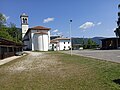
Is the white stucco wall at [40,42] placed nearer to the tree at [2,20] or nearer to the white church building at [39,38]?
the white church building at [39,38]

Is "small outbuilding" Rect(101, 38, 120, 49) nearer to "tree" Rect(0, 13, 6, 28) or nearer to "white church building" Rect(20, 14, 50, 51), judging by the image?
"white church building" Rect(20, 14, 50, 51)

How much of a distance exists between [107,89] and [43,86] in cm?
275

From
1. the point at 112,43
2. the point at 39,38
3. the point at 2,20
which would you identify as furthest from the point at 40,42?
the point at 112,43

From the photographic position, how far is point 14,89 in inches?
328

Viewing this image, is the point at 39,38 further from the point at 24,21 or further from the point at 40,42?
the point at 24,21

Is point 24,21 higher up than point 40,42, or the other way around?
point 24,21

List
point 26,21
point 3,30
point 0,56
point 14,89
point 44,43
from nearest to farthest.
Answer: point 14,89, point 0,56, point 3,30, point 44,43, point 26,21

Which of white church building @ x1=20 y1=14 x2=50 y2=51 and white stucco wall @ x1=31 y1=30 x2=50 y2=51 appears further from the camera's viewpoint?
white church building @ x1=20 y1=14 x2=50 y2=51

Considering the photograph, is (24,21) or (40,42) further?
(24,21)

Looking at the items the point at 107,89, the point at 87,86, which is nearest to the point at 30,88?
the point at 87,86

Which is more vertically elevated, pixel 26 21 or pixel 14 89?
pixel 26 21

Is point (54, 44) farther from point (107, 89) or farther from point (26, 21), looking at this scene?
point (107, 89)

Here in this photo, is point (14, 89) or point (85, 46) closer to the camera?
point (14, 89)

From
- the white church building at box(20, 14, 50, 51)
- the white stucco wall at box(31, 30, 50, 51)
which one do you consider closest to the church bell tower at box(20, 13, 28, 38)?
the white church building at box(20, 14, 50, 51)
